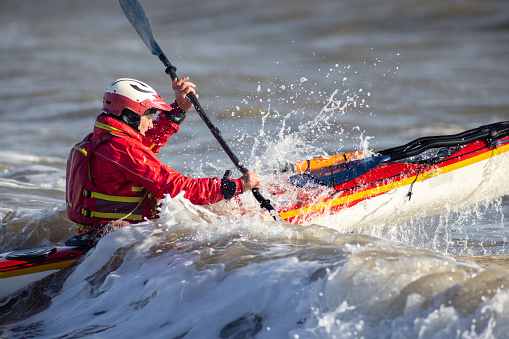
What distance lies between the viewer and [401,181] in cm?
528

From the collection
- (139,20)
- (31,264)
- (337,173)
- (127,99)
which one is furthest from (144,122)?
(139,20)

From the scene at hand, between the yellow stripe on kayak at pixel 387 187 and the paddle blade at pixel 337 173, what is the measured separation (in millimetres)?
163

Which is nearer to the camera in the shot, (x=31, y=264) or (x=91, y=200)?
(x=31, y=264)

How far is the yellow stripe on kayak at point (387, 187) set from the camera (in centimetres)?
494

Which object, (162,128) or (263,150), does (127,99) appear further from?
(263,150)

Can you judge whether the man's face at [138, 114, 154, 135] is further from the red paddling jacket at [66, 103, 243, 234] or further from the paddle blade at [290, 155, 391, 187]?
the paddle blade at [290, 155, 391, 187]

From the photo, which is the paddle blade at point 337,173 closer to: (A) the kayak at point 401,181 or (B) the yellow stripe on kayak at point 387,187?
(A) the kayak at point 401,181

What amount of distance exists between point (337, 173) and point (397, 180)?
60 centimetres

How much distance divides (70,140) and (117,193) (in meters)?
6.96

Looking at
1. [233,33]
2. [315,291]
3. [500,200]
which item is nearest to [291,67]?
[233,33]

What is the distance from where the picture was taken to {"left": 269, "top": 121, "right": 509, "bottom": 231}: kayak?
500 centimetres

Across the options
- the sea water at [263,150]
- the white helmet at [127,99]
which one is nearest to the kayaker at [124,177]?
the white helmet at [127,99]

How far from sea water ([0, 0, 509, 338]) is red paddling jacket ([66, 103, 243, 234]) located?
20 centimetres

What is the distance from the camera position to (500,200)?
6562 mm
